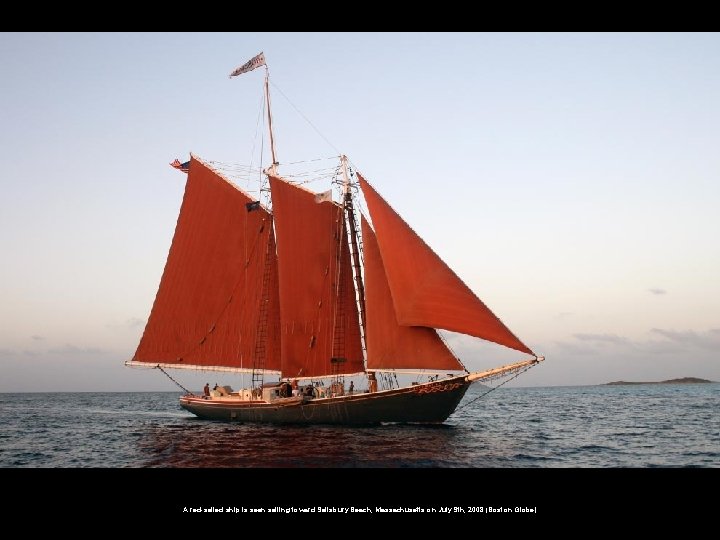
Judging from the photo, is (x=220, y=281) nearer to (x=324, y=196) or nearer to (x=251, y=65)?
(x=324, y=196)

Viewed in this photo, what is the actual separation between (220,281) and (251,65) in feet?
54.9

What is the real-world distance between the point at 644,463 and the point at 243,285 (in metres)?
29.0

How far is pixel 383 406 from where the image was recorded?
3794 centimetres

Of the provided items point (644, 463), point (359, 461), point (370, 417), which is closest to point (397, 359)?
point (370, 417)

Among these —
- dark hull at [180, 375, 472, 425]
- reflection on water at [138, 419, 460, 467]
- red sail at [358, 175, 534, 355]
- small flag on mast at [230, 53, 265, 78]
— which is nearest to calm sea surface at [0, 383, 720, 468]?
reflection on water at [138, 419, 460, 467]

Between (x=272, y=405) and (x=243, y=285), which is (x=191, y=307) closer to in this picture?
(x=243, y=285)

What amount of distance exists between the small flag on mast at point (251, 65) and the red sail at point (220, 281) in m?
8.08

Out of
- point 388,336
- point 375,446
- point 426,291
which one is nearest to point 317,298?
point 388,336

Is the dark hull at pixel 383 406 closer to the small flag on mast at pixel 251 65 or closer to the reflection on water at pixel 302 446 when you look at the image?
the reflection on water at pixel 302 446

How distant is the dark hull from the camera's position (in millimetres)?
37562

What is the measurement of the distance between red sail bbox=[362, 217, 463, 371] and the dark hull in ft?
4.86

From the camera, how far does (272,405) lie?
41.8m

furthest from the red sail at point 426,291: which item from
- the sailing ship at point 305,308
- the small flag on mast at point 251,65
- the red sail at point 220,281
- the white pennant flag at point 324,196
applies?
the small flag on mast at point 251,65
